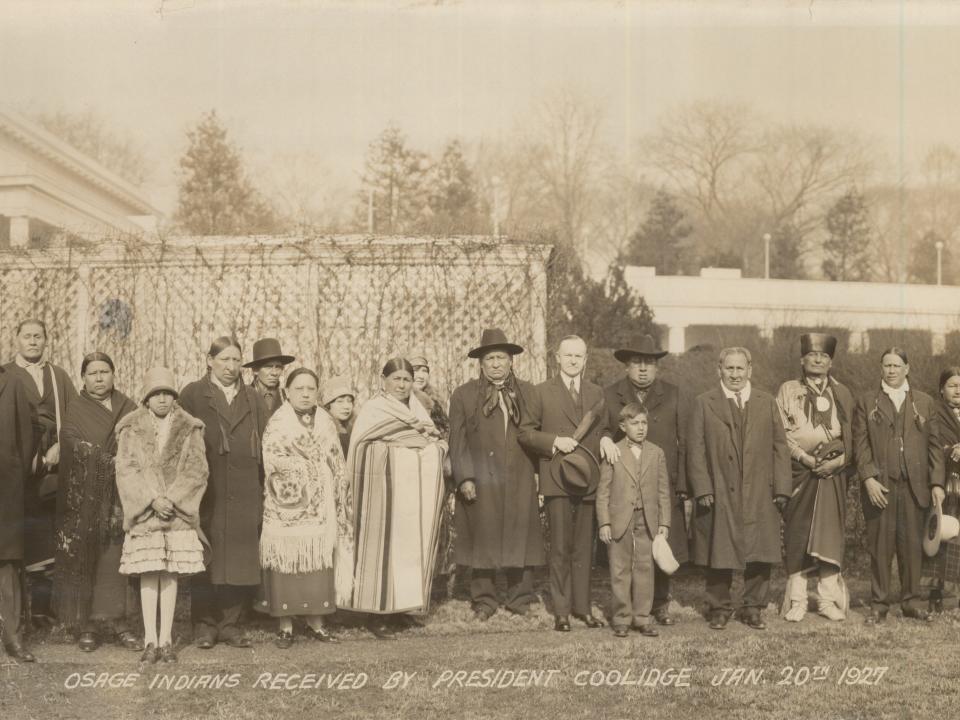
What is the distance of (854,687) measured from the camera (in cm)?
532

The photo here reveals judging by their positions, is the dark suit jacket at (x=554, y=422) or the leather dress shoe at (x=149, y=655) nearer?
the leather dress shoe at (x=149, y=655)

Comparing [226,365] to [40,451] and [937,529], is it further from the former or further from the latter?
[937,529]

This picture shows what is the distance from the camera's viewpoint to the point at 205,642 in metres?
6.18

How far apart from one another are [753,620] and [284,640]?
3.00 m

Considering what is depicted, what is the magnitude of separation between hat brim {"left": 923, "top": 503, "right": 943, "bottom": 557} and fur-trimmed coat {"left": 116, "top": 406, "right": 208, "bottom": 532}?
466 cm

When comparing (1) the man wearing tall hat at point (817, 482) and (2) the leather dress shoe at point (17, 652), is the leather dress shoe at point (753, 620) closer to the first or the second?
(1) the man wearing tall hat at point (817, 482)

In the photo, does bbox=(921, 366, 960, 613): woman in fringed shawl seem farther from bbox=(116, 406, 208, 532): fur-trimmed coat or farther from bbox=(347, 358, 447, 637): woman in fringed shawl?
bbox=(116, 406, 208, 532): fur-trimmed coat

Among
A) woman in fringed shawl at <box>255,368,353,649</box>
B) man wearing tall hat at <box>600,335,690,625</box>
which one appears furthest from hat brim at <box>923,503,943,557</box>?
woman in fringed shawl at <box>255,368,353,649</box>

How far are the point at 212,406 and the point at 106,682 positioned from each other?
67.6 inches

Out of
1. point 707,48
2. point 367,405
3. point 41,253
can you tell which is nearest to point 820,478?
point 367,405

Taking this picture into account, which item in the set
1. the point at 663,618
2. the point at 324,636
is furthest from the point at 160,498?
the point at 663,618

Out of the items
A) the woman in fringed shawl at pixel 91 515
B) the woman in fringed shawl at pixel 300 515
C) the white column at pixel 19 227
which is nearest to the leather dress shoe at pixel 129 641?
the woman in fringed shawl at pixel 91 515

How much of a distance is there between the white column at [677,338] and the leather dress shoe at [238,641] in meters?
26.5

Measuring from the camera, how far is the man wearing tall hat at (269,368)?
670 centimetres
